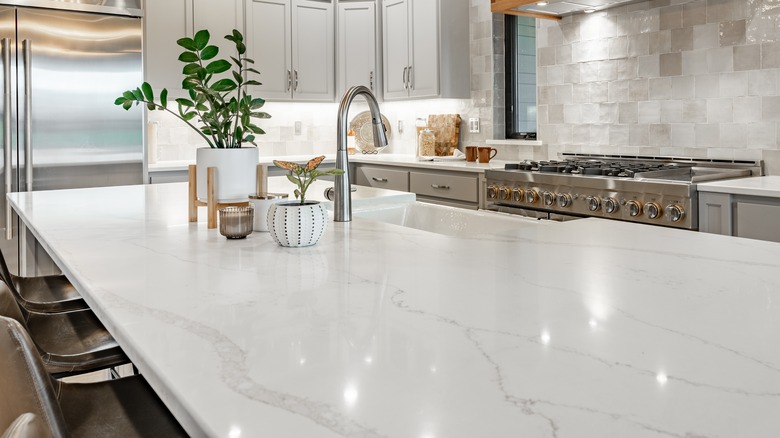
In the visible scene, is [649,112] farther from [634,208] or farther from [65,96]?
[65,96]

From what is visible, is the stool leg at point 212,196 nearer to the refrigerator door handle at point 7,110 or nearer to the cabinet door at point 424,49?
the refrigerator door handle at point 7,110

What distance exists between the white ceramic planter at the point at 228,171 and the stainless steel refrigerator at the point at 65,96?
2.44m

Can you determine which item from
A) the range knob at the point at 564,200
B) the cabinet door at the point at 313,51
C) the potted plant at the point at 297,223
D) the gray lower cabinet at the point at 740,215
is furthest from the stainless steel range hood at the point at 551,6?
the potted plant at the point at 297,223

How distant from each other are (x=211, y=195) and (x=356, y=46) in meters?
3.64

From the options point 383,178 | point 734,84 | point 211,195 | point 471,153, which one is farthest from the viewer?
point 383,178

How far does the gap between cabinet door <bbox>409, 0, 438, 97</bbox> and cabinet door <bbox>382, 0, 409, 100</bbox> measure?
0.26 feet

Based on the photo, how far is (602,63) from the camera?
397 centimetres

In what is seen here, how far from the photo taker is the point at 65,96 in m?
3.98

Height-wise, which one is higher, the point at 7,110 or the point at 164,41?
the point at 164,41

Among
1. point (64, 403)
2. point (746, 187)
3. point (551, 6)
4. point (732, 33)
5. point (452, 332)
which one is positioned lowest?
point (64, 403)

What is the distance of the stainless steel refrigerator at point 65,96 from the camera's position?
3.86m

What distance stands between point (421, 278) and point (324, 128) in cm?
470

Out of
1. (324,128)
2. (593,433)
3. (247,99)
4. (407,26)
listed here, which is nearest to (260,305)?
(593,433)

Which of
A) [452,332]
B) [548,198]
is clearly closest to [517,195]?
[548,198]
